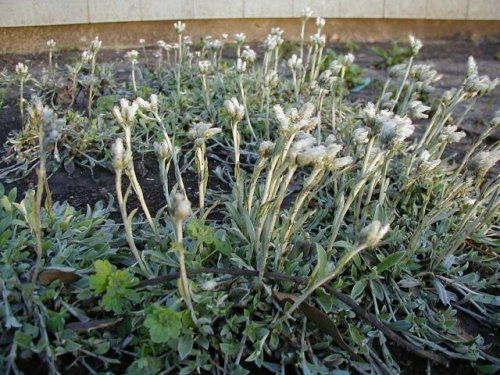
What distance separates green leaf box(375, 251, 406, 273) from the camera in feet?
6.14

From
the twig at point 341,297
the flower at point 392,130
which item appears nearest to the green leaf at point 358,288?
the twig at point 341,297

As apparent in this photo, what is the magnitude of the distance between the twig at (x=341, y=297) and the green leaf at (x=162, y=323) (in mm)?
126

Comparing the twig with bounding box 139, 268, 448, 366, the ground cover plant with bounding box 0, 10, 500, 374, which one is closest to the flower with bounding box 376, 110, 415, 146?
the ground cover plant with bounding box 0, 10, 500, 374

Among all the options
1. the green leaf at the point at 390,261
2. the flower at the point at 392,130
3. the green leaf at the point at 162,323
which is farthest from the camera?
the green leaf at the point at 390,261

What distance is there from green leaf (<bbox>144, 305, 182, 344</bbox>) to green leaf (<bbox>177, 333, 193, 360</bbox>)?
0.04 metres

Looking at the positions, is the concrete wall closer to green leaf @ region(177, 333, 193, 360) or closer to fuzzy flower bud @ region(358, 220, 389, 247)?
green leaf @ region(177, 333, 193, 360)

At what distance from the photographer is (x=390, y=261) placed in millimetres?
1877

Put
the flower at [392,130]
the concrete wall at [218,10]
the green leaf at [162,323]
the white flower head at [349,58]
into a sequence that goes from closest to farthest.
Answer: the green leaf at [162,323]
the flower at [392,130]
the white flower head at [349,58]
the concrete wall at [218,10]

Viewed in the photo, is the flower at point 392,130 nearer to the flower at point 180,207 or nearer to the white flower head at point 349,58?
the flower at point 180,207

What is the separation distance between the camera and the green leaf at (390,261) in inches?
73.7

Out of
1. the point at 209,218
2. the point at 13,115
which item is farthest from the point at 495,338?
the point at 13,115

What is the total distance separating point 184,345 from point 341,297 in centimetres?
50

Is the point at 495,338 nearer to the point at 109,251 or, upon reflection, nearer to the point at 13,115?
the point at 109,251

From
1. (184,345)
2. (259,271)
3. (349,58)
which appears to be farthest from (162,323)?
(349,58)
